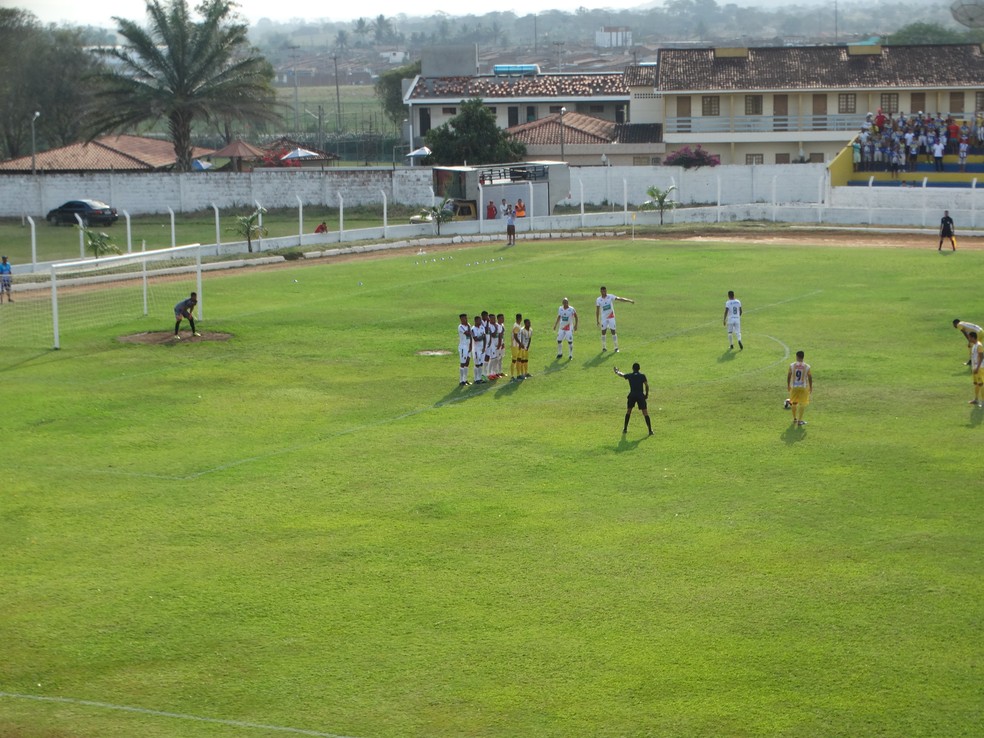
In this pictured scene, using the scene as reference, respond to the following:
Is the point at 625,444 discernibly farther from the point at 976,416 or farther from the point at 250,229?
the point at 250,229

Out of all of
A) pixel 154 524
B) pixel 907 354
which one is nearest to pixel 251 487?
pixel 154 524

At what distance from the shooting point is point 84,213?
58.7 metres

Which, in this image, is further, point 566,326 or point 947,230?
point 947,230

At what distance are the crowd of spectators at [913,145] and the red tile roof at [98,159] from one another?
121 feet

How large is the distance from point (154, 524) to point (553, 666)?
7.68m

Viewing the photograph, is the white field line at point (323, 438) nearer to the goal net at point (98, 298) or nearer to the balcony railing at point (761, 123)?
the goal net at point (98, 298)

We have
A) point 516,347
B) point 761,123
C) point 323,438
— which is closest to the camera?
point 323,438

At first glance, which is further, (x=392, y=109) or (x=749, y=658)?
(x=392, y=109)

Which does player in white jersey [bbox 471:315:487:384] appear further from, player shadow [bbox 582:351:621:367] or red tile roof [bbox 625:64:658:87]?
red tile roof [bbox 625:64:658:87]

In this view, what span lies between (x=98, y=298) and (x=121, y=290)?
1568 mm

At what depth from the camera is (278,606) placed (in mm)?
16297

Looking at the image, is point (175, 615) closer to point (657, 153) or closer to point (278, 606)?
point (278, 606)

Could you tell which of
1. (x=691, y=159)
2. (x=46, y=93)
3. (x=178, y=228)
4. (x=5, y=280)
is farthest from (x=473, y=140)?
(x=5, y=280)

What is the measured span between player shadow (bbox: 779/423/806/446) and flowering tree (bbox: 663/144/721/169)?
44.2 meters
